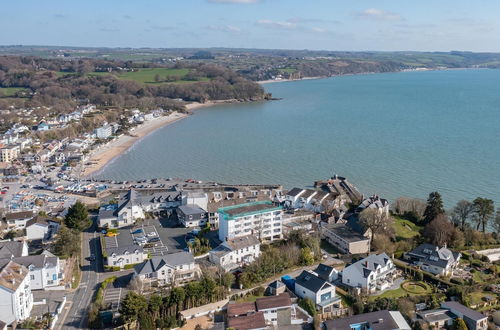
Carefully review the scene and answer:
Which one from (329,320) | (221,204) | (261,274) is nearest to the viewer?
(329,320)

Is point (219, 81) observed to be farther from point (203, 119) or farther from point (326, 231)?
point (326, 231)

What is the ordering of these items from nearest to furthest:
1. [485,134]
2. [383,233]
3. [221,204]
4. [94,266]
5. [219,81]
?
1. [94,266]
2. [383,233]
3. [221,204]
4. [485,134]
5. [219,81]

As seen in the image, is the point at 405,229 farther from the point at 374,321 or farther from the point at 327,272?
the point at 374,321

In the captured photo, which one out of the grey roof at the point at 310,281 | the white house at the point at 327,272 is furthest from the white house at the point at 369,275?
the grey roof at the point at 310,281

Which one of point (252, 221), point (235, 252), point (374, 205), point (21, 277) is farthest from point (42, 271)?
point (374, 205)

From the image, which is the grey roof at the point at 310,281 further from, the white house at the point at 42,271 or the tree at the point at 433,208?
the tree at the point at 433,208

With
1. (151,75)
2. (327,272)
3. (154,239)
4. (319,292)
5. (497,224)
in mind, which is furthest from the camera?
(151,75)

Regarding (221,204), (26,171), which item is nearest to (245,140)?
(26,171)
